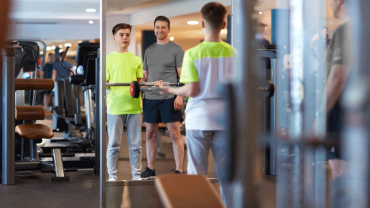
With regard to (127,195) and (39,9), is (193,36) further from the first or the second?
(39,9)

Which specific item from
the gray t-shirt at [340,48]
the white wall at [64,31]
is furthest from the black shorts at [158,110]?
the white wall at [64,31]

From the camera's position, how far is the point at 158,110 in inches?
127

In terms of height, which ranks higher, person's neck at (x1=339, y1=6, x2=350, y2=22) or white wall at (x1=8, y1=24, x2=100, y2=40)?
white wall at (x1=8, y1=24, x2=100, y2=40)

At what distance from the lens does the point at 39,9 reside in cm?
951

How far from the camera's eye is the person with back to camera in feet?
6.27

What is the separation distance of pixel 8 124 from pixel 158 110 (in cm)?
136

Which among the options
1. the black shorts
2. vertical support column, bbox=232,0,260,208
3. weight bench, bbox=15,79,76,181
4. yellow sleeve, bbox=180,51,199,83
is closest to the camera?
vertical support column, bbox=232,0,260,208

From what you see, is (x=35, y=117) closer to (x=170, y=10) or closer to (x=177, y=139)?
(x=177, y=139)

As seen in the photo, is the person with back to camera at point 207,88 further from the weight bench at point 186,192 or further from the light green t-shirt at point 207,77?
the weight bench at point 186,192

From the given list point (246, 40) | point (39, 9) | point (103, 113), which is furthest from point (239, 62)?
point (39, 9)

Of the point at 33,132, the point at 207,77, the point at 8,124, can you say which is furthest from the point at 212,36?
the point at 33,132

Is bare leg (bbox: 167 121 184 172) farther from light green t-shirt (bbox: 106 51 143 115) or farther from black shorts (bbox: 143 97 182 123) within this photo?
light green t-shirt (bbox: 106 51 143 115)

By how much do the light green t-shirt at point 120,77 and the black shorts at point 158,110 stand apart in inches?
8.2

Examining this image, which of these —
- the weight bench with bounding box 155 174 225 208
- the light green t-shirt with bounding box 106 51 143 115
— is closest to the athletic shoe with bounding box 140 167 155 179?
the light green t-shirt with bounding box 106 51 143 115
